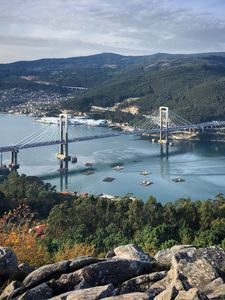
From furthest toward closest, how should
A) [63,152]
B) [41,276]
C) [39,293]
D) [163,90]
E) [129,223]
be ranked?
[163,90] < [63,152] < [129,223] < [41,276] < [39,293]

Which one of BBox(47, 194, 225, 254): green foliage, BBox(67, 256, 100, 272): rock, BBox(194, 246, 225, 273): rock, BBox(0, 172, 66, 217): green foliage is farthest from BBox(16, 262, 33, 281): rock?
BBox(0, 172, 66, 217): green foliage

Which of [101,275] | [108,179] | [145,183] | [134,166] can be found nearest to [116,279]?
[101,275]

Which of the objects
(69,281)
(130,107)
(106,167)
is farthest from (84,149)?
(69,281)

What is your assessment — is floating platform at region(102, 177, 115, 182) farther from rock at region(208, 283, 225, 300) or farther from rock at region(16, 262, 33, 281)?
rock at region(208, 283, 225, 300)

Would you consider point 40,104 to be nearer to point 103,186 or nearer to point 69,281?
point 103,186

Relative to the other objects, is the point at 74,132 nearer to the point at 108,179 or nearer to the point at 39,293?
the point at 108,179

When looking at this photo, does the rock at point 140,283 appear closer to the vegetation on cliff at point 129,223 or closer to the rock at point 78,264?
the rock at point 78,264
